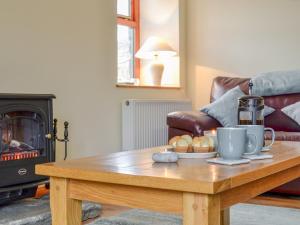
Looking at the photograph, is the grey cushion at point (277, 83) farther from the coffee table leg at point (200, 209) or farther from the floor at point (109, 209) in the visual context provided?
the coffee table leg at point (200, 209)

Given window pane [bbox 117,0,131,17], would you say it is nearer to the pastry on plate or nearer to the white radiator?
the white radiator

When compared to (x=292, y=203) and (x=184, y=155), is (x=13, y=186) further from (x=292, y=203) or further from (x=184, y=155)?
(x=292, y=203)

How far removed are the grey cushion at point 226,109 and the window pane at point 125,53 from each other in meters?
1.11

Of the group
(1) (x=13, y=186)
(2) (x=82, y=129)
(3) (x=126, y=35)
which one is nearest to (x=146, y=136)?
(2) (x=82, y=129)

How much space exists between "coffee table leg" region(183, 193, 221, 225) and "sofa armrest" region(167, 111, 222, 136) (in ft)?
7.30

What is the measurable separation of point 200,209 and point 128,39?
3724 mm

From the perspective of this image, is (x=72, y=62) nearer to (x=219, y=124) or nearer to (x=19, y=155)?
(x=19, y=155)

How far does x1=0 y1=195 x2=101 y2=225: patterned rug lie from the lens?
7.66ft

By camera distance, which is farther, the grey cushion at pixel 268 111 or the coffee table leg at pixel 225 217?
the grey cushion at pixel 268 111

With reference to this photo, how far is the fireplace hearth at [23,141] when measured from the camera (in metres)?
2.66

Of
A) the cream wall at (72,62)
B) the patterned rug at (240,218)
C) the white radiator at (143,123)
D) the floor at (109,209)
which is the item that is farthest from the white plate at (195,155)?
the white radiator at (143,123)

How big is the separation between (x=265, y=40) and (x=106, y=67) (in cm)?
167

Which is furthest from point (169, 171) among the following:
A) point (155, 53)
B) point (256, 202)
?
point (155, 53)

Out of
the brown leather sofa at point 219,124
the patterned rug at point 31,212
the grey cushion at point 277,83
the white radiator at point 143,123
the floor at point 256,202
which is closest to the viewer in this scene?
the patterned rug at point 31,212
